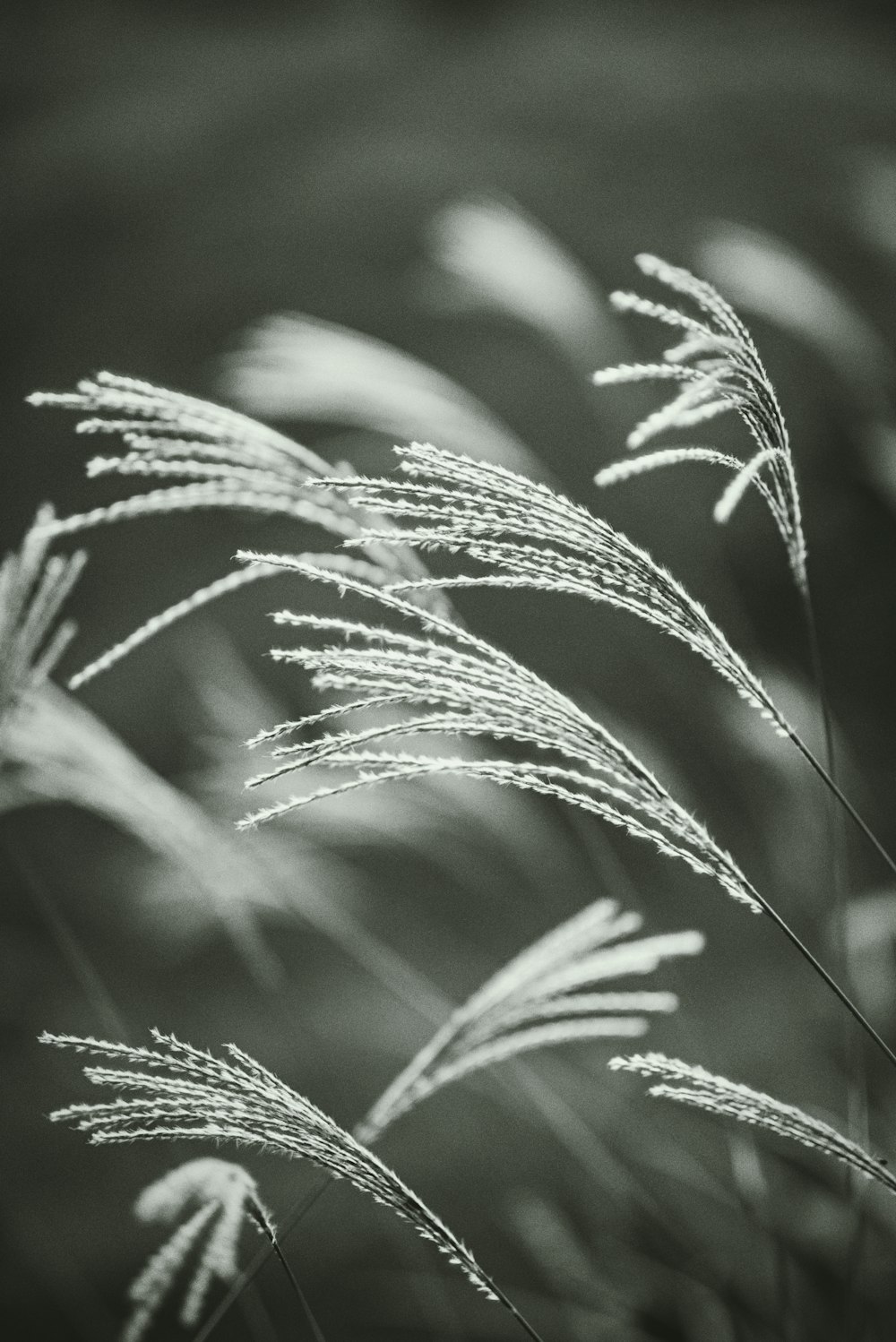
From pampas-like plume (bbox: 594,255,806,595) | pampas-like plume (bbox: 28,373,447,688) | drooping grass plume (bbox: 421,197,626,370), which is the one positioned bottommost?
pampas-like plume (bbox: 28,373,447,688)

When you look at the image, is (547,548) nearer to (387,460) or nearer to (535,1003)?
(535,1003)

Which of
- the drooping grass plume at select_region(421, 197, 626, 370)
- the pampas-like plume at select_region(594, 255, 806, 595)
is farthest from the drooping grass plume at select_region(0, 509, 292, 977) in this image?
the drooping grass plume at select_region(421, 197, 626, 370)

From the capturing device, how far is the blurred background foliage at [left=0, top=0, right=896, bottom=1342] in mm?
2150

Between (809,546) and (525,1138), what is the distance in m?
1.36

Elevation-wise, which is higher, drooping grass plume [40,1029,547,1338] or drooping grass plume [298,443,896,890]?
drooping grass plume [298,443,896,890]

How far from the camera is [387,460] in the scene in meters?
2.59

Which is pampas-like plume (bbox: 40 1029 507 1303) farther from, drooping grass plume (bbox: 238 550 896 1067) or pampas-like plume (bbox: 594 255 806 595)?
pampas-like plume (bbox: 594 255 806 595)

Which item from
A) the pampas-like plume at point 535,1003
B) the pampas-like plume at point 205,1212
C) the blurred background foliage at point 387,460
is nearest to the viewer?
the pampas-like plume at point 205,1212

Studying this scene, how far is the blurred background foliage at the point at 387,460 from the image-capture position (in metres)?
2.15

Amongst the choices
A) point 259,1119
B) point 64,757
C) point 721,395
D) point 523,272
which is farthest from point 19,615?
point 523,272

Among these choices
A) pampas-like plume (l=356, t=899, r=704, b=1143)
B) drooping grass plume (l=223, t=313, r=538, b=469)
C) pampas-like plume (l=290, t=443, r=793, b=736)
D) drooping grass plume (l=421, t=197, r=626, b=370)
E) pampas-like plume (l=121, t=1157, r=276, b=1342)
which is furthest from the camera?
drooping grass plume (l=421, t=197, r=626, b=370)

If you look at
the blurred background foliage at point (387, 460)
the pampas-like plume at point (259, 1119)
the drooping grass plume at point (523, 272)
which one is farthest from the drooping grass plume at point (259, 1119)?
the blurred background foliage at point (387, 460)

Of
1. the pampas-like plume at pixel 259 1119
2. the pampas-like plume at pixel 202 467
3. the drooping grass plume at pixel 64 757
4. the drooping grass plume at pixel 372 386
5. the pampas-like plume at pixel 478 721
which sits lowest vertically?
the pampas-like plume at pixel 259 1119

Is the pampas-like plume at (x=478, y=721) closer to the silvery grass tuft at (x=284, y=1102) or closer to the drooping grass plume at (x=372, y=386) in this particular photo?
the silvery grass tuft at (x=284, y=1102)
